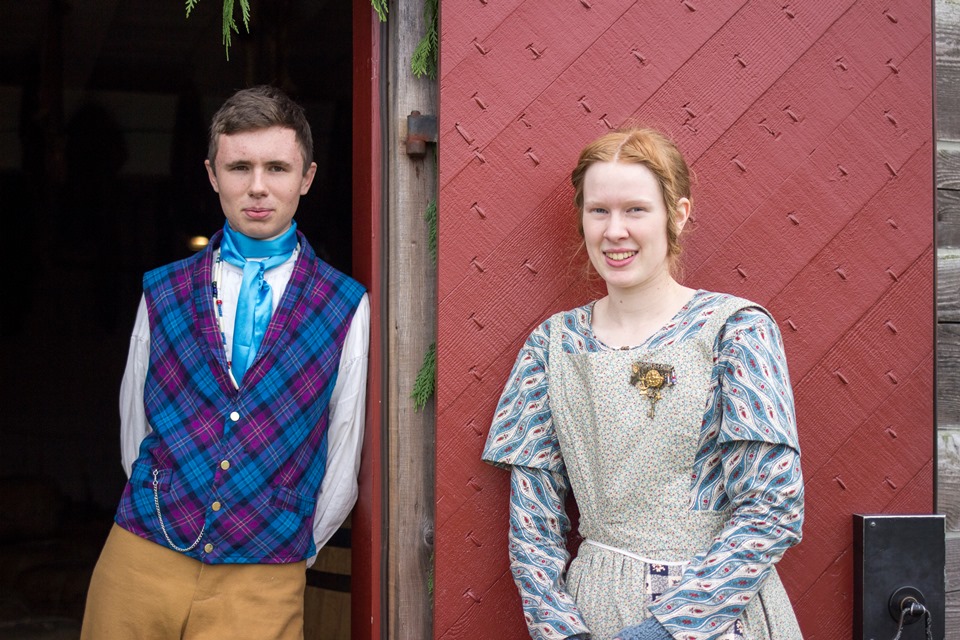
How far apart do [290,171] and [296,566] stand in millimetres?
911

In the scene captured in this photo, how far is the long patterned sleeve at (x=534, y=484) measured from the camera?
6.95 feet

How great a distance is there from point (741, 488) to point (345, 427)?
960 mm

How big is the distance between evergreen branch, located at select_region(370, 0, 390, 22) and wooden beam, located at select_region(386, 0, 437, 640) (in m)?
0.03

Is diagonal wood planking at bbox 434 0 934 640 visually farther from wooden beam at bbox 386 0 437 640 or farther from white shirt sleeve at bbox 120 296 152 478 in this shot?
white shirt sleeve at bbox 120 296 152 478

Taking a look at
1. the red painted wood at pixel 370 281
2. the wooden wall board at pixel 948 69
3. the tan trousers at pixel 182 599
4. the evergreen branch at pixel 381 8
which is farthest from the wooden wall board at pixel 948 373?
the tan trousers at pixel 182 599

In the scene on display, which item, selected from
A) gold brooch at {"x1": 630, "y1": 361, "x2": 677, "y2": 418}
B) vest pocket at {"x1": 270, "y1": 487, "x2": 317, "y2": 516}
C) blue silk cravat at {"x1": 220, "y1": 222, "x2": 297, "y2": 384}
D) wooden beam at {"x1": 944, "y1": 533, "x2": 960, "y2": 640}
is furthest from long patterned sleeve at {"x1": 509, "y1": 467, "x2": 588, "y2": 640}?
wooden beam at {"x1": 944, "y1": 533, "x2": 960, "y2": 640}

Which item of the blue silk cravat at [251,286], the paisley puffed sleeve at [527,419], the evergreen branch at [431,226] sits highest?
the evergreen branch at [431,226]

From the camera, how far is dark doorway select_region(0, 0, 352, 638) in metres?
6.12

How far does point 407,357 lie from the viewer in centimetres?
250

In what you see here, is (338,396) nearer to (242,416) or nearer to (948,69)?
(242,416)

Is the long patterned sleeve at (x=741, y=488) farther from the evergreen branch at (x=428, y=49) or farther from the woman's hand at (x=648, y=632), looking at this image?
the evergreen branch at (x=428, y=49)

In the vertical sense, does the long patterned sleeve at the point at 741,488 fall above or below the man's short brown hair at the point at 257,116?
below

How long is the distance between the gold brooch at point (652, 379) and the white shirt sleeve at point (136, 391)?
119 cm

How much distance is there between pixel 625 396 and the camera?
82.7 inches
